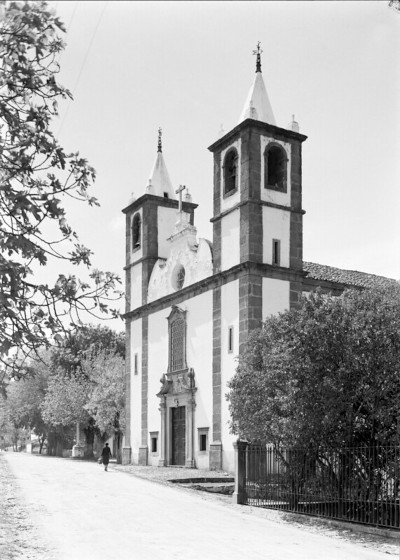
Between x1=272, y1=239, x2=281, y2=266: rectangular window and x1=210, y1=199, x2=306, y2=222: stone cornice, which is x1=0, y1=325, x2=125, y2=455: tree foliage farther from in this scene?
x1=272, y1=239, x2=281, y2=266: rectangular window

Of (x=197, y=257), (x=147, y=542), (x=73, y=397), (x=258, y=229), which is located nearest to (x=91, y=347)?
(x=73, y=397)

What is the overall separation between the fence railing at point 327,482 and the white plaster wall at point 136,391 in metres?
17.6

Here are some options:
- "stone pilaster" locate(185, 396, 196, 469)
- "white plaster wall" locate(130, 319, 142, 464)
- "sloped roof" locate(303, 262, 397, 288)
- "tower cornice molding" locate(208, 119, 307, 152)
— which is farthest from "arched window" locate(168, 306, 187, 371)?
"tower cornice molding" locate(208, 119, 307, 152)

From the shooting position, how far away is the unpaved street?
1040 centimetres

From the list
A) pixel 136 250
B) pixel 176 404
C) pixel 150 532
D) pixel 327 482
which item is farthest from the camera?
pixel 136 250

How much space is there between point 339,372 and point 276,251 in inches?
545

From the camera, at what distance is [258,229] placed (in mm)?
27641

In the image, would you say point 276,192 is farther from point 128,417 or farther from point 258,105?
point 128,417

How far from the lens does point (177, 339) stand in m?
32.2

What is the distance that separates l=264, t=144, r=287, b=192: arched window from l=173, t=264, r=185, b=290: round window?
20.3 feet

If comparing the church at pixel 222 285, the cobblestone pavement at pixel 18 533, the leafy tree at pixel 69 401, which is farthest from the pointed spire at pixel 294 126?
the leafy tree at pixel 69 401

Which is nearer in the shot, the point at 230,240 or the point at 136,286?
the point at 230,240

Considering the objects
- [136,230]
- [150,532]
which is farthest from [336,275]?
[150,532]

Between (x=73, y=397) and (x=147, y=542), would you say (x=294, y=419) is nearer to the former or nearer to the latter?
(x=147, y=542)
